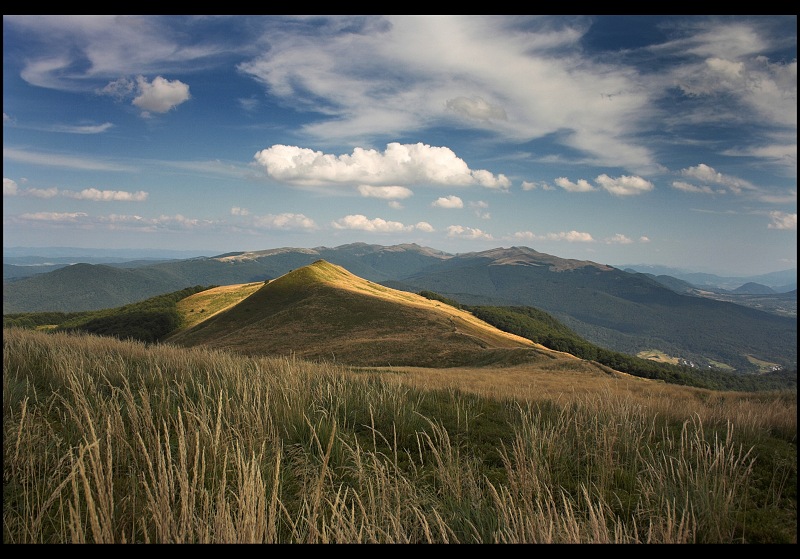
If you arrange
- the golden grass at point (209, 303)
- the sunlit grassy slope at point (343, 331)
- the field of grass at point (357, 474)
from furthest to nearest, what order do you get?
1. the golden grass at point (209, 303)
2. the sunlit grassy slope at point (343, 331)
3. the field of grass at point (357, 474)

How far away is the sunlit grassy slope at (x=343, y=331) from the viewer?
4153cm

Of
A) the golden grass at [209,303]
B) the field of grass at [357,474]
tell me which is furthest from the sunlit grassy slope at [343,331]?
the field of grass at [357,474]

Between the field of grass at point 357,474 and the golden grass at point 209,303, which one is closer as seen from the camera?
the field of grass at point 357,474

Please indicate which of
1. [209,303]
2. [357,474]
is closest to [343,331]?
[357,474]

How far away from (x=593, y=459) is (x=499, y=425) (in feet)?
6.83

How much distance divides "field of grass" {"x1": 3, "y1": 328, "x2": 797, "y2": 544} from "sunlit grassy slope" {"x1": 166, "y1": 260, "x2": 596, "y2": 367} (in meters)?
30.7

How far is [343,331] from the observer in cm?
5375

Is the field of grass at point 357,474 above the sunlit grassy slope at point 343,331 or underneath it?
above

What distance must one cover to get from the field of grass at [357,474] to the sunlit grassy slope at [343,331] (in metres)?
30.7

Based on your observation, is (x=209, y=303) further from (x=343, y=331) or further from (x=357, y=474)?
(x=357, y=474)

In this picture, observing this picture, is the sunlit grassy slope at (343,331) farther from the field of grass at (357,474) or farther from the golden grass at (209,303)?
the field of grass at (357,474)

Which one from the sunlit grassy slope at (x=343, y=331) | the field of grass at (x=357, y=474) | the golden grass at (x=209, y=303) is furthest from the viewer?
the golden grass at (x=209, y=303)
